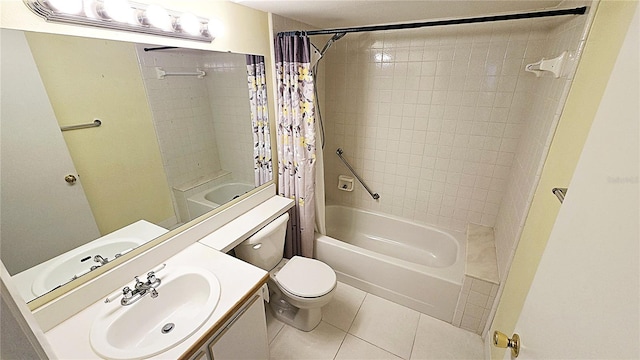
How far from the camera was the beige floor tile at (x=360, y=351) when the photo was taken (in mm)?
1671

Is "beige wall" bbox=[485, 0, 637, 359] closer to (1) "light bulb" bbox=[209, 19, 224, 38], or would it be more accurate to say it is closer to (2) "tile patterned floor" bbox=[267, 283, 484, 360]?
(2) "tile patterned floor" bbox=[267, 283, 484, 360]

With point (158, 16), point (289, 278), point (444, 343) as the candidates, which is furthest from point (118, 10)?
A: point (444, 343)

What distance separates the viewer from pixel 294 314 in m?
1.89

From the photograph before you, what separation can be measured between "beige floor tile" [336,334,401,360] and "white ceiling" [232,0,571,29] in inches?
81.7

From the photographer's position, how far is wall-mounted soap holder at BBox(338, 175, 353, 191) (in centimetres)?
270

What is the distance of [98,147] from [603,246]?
64.5 inches

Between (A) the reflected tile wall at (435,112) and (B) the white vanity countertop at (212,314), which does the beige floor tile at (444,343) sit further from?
(B) the white vanity countertop at (212,314)

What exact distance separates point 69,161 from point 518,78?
2593 mm

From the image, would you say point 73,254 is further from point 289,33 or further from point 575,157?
point 575,157

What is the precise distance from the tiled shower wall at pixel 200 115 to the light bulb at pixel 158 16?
135 mm

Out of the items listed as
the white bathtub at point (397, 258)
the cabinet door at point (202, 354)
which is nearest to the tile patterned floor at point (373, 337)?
the white bathtub at point (397, 258)

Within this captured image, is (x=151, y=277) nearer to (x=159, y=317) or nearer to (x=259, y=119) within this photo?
(x=159, y=317)

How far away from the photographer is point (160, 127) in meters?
1.38

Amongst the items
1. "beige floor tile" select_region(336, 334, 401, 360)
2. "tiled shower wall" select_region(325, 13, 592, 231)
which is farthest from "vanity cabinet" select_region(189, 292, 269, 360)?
"tiled shower wall" select_region(325, 13, 592, 231)
